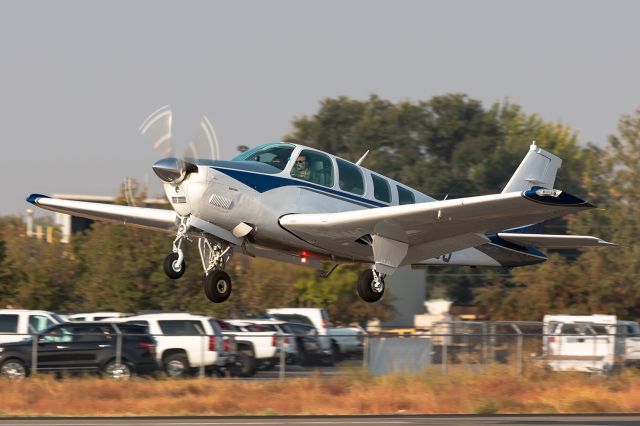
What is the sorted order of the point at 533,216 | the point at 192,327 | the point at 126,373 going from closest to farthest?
the point at 533,216 → the point at 126,373 → the point at 192,327

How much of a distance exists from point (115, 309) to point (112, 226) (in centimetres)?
456

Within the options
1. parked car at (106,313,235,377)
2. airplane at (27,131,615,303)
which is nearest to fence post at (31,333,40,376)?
parked car at (106,313,235,377)

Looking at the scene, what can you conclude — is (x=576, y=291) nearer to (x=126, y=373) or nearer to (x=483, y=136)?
(x=126, y=373)

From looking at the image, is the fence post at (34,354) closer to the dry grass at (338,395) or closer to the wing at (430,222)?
the dry grass at (338,395)

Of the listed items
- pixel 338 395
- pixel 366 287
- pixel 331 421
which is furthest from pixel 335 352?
pixel 366 287

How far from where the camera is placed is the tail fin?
20.7 meters

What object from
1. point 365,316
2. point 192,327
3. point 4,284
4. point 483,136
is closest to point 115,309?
point 4,284

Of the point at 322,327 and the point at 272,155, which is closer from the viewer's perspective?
the point at 272,155

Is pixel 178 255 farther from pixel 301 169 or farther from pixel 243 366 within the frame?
pixel 243 366

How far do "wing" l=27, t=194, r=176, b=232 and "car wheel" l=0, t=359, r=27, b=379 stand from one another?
3906mm

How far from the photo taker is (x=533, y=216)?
52.7ft

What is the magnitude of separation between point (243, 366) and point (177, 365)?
1.84 metres

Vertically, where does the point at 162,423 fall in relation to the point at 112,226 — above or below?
below

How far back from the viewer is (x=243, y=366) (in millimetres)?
23922
